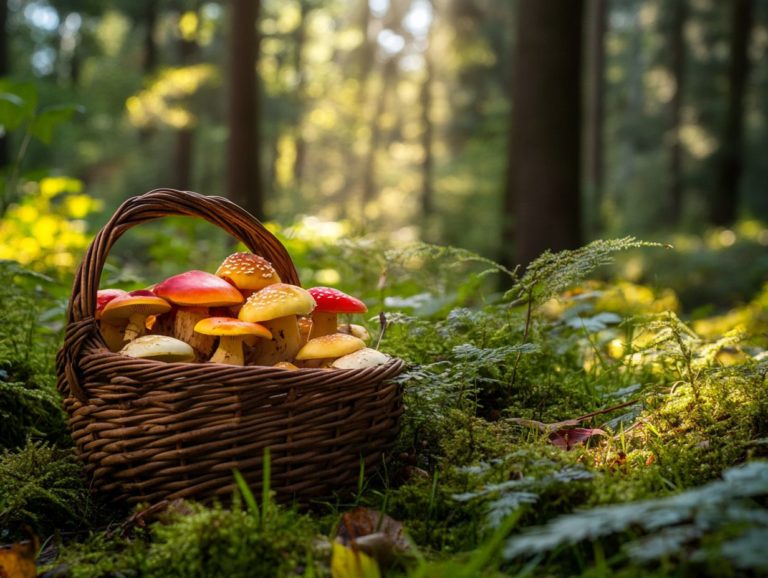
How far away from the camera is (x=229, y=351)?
2.00m

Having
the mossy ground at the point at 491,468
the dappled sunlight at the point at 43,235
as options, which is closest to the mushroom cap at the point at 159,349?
the mossy ground at the point at 491,468

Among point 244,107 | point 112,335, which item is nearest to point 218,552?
point 112,335

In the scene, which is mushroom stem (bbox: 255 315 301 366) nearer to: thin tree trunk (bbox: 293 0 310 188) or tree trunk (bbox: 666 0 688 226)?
tree trunk (bbox: 666 0 688 226)

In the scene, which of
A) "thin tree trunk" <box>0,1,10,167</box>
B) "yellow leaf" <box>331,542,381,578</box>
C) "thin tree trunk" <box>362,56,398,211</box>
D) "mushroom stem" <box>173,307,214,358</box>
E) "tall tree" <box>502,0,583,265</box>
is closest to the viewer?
"yellow leaf" <box>331,542,381,578</box>

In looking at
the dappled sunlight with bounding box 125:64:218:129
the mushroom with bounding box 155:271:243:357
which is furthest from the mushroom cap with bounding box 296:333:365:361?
the dappled sunlight with bounding box 125:64:218:129

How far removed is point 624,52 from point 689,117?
23257 millimetres

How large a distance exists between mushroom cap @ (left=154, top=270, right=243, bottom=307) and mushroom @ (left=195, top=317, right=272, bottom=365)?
6cm

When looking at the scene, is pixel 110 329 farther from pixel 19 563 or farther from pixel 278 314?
pixel 19 563

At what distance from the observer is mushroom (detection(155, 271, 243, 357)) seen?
1941 millimetres

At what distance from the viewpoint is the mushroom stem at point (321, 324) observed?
7.30ft

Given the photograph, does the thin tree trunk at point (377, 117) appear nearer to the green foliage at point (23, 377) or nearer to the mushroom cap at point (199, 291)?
the green foliage at point (23, 377)

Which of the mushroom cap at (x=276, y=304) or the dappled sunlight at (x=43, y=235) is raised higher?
the mushroom cap at (x=276, y=304)

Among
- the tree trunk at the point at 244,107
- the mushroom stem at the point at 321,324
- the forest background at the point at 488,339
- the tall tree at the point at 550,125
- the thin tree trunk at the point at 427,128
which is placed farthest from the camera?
the thin tree trunk at the point at 427,128

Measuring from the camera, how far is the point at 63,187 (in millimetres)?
6469
